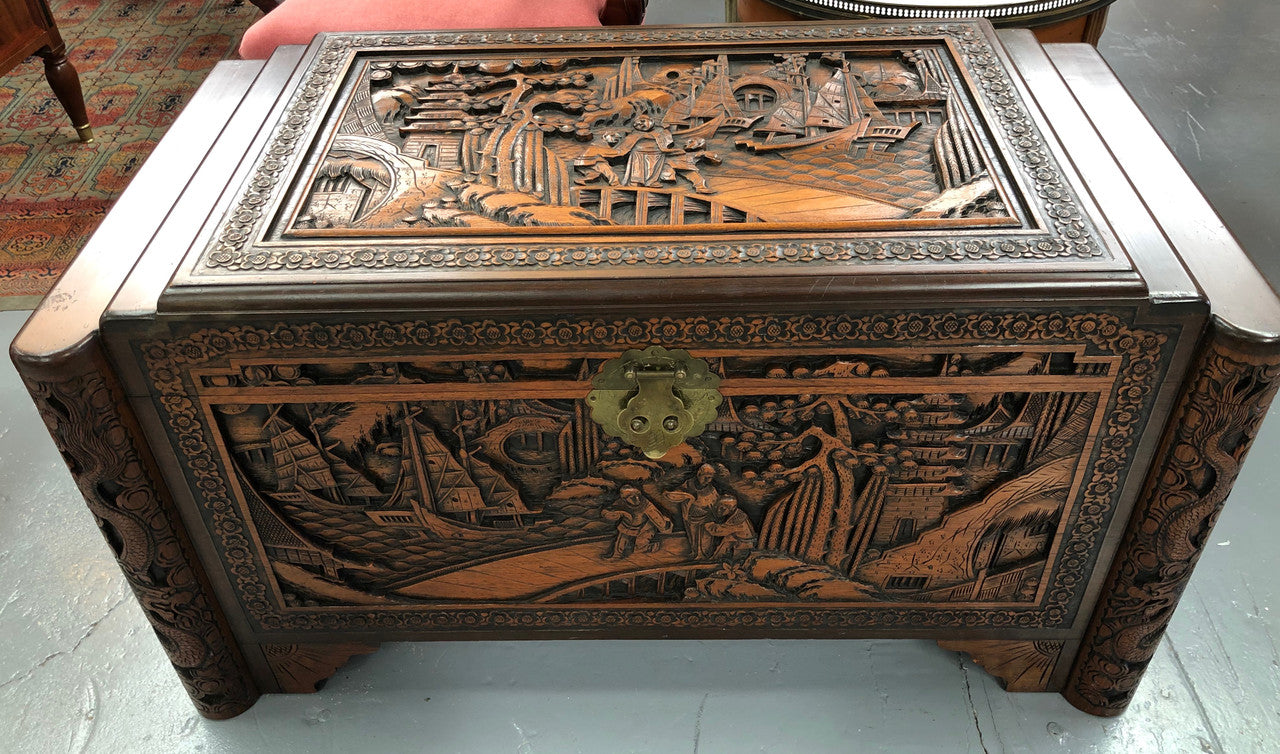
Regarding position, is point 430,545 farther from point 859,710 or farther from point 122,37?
point 122,37

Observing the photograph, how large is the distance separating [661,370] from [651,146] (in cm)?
37

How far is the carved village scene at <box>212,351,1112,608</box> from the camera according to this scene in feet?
3.40

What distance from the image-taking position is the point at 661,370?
1021mm

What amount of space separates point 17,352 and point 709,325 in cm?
69

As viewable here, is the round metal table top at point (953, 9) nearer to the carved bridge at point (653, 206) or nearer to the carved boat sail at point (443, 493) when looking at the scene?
the carved bridge at point (653, 206)

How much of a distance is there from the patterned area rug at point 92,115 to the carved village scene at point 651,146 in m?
1.13

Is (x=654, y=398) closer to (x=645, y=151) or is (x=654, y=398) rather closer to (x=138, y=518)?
(x=645, y=151)

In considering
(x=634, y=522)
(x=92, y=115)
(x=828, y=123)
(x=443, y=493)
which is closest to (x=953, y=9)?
(x=828, y=123)

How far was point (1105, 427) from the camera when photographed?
1046 millimetres

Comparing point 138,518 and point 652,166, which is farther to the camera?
point 652,166

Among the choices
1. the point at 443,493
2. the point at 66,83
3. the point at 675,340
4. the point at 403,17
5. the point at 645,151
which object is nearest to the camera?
the point at 675,340

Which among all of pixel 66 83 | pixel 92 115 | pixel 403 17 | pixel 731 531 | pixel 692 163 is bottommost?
pixel 92 115

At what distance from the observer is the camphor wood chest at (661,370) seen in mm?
988

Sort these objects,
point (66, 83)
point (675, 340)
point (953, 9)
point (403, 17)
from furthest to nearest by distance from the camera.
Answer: point (66, 83)
point (403, 17)
point (953, 9)
point (675, 340)
